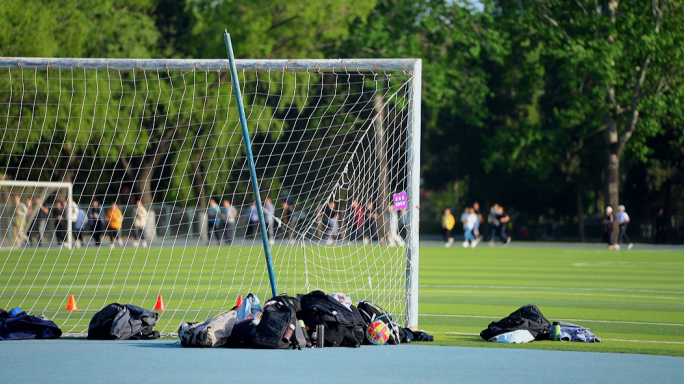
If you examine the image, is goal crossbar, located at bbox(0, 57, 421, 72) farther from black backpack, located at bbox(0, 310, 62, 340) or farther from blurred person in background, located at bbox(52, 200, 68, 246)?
blurred person in background, located at bbox(52, 200, 68, 246)

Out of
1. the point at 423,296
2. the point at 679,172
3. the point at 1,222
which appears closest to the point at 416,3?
the point at 679,172

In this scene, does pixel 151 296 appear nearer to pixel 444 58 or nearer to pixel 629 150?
pixel 444 58

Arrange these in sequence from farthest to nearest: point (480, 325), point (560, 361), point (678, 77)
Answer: point (678, 77), point (480, 325), point (560, 361)

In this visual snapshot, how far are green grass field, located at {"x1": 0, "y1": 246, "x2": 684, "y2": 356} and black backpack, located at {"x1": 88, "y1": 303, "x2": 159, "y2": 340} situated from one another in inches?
37.6

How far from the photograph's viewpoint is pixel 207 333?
852cm

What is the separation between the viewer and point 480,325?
1067 cm

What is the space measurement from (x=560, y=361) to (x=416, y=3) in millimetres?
36826

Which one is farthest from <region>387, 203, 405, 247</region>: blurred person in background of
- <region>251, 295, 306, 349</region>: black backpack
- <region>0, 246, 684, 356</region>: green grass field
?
<region>251, 295, 306, 349</region>: black backpack

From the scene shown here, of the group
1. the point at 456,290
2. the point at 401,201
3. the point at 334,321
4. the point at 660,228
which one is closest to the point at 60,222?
the point at 456,290

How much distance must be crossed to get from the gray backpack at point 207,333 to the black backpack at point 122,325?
0.60 meters

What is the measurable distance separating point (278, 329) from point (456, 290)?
7.61 meters

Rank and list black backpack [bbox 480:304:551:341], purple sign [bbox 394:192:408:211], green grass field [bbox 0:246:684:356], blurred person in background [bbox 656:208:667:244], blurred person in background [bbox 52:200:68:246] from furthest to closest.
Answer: blurred person in background [bbox 656:208:667:244] → blurred person in background [bbox 52:200:68:246] → green grass field [bbox 0:246:684:356] → purple sign [bbox 394:192:408:211] → black backpack [bbox 480:304:551:341]

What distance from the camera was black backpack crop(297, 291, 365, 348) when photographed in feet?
28.3

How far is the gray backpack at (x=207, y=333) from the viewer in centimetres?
848
